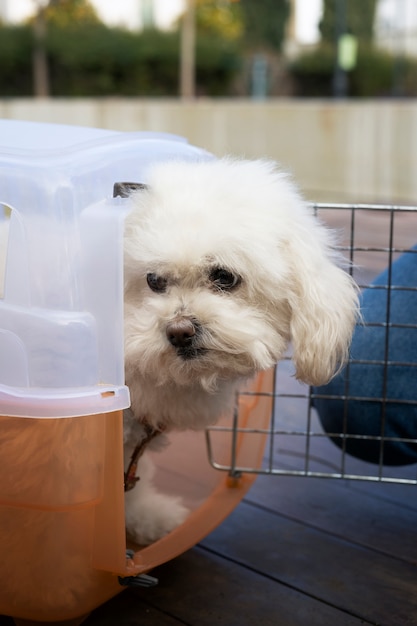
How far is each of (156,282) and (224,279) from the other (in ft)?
0.31

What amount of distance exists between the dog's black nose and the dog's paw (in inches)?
17.3

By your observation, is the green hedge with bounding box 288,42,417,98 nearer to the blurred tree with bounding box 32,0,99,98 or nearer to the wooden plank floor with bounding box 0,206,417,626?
the blurred tree with bounding box 32,0,99,98

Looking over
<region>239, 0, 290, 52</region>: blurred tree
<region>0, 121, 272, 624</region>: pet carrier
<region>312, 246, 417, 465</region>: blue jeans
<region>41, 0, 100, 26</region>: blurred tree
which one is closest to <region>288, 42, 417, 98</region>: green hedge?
<region>239, 0, 290, 52</region>: blurred tree

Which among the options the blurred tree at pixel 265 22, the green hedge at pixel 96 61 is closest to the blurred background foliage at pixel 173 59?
the green hedge at pixel 96 61

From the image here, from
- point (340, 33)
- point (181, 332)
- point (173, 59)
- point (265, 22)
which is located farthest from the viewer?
point (265, 22)

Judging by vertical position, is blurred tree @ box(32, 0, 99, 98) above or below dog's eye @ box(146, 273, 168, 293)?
above

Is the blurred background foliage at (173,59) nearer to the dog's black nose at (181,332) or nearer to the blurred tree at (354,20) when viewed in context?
the blurred tree at (354,20)

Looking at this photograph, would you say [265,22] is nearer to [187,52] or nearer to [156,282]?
[187,52]

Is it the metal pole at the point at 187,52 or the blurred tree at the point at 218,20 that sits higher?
the blurred tree at the point at 218,20

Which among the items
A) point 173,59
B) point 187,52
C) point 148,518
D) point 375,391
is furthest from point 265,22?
point 148,518

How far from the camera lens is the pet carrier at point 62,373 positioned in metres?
0.90

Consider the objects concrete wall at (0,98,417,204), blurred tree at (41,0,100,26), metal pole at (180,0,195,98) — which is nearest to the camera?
concrete wall at (0,98,417,204)

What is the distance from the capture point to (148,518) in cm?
138

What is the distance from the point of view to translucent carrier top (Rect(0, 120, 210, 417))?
90cm
